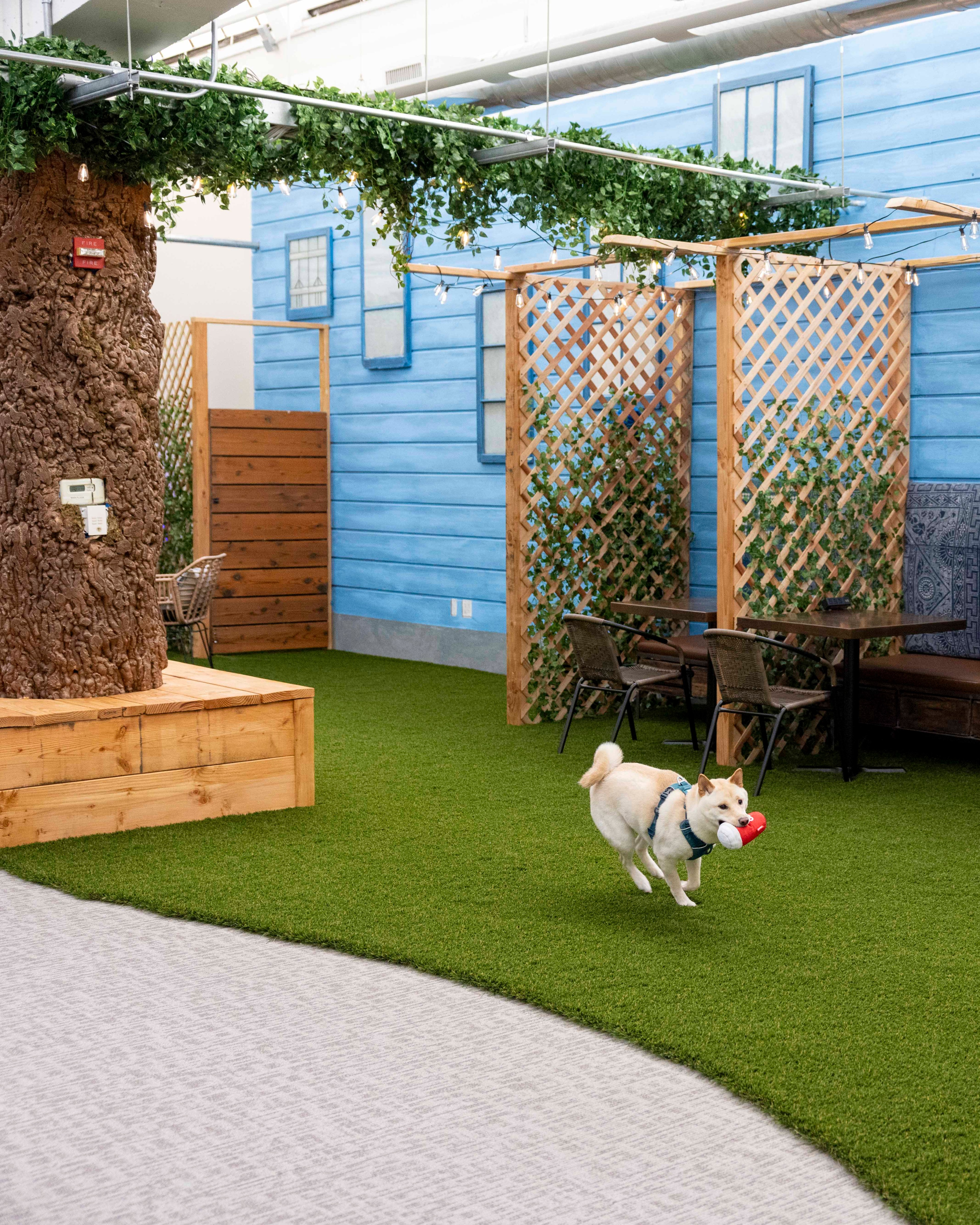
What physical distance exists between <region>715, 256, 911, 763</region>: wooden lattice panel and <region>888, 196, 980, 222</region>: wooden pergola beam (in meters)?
0.69

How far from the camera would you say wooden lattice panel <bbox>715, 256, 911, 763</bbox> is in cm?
530

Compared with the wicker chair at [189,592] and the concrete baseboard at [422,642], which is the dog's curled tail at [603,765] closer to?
the concrete baseboard at [422,642]

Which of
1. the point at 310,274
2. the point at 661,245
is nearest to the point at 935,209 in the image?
the point at 661,245

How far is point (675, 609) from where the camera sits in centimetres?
580

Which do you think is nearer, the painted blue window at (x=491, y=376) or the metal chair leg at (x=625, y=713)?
the metal chair leg at (x=625, y=713)

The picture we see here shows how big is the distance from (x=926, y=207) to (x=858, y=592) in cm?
180

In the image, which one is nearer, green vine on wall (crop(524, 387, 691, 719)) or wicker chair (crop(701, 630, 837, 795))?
wicker chair (crop(701, 630, 837, 795))

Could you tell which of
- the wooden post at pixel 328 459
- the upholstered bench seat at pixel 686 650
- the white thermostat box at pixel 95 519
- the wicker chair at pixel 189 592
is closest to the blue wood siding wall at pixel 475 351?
the wooden post at pixel 328 459

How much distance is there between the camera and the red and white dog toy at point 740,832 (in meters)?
3.15

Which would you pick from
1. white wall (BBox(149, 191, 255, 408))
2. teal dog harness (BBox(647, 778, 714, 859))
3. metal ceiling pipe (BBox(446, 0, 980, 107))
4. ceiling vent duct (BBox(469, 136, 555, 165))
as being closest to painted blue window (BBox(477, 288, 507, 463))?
metal ceiling pipe (BBox(446, 0, 980, 107))

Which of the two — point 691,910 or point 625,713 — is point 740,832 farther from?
point 625,713

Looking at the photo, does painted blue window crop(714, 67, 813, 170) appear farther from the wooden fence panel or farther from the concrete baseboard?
the wooden fence panel

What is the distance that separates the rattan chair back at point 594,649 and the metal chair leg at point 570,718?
64 mm

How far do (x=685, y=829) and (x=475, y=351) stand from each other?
16.9 feet
